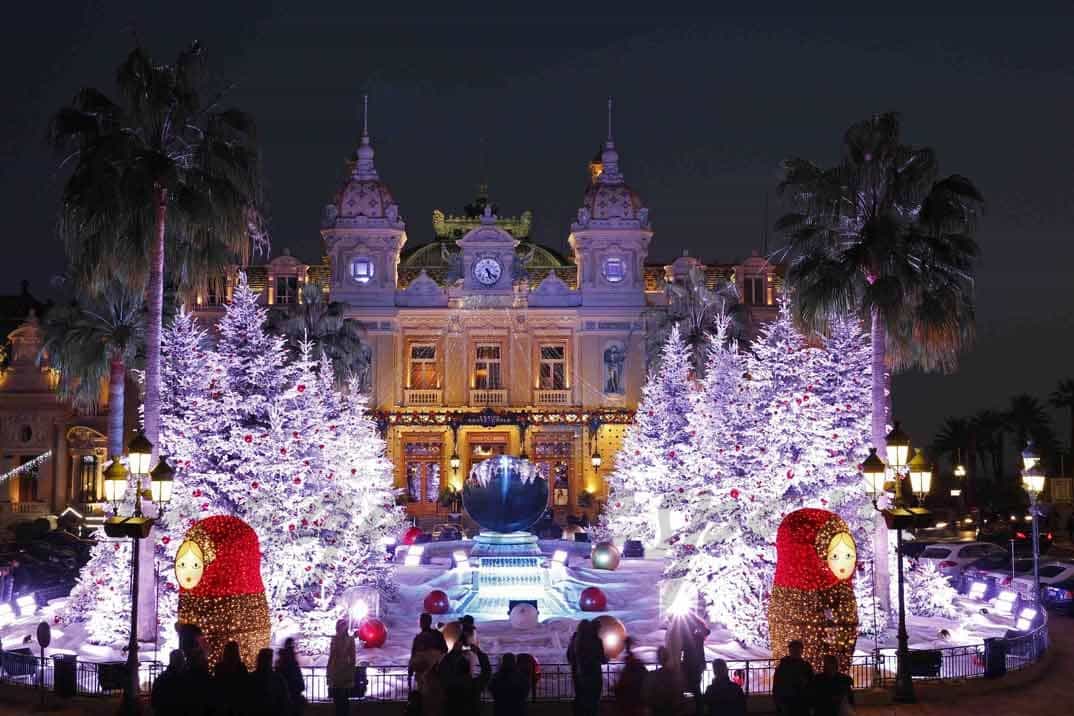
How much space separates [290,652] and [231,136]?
12007 mm

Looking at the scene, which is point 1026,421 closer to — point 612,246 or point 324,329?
point 612,246

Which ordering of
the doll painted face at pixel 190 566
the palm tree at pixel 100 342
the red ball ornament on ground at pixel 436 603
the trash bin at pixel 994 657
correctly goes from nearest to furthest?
the doll painted face at pixel 190 566 < the trash bin at pixel 994 657 < the red ball ornament on ground at pixel 436 603 < the palm tree at pixel 100 342

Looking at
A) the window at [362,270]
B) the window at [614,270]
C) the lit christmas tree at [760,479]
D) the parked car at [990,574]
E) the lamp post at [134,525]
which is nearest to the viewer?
the lamp post at [134,525]

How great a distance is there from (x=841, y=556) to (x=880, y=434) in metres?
6.59

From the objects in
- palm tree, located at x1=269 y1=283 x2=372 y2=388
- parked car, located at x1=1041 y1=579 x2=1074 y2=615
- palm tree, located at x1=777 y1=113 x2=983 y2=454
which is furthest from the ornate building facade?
palm tree, located at x1=777 y1=113 x2=983 y2=454

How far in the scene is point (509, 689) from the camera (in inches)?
459

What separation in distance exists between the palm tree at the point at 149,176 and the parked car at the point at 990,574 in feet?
62.4

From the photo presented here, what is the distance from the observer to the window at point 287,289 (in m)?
55.4

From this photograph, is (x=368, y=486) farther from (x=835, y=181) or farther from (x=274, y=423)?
(x=835, y=181)

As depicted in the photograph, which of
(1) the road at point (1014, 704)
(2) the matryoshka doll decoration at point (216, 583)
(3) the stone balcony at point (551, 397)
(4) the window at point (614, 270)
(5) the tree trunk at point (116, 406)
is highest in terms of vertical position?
(4) the window at point (614, 270)

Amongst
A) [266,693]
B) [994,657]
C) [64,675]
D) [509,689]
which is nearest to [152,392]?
[64,675]

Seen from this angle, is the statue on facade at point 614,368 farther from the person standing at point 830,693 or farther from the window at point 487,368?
the person standing at point 830,693

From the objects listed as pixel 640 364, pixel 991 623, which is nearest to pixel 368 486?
pixel 991 623

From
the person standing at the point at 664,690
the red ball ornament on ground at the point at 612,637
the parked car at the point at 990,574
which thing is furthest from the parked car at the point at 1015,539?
the person standing at the point at 664,690
